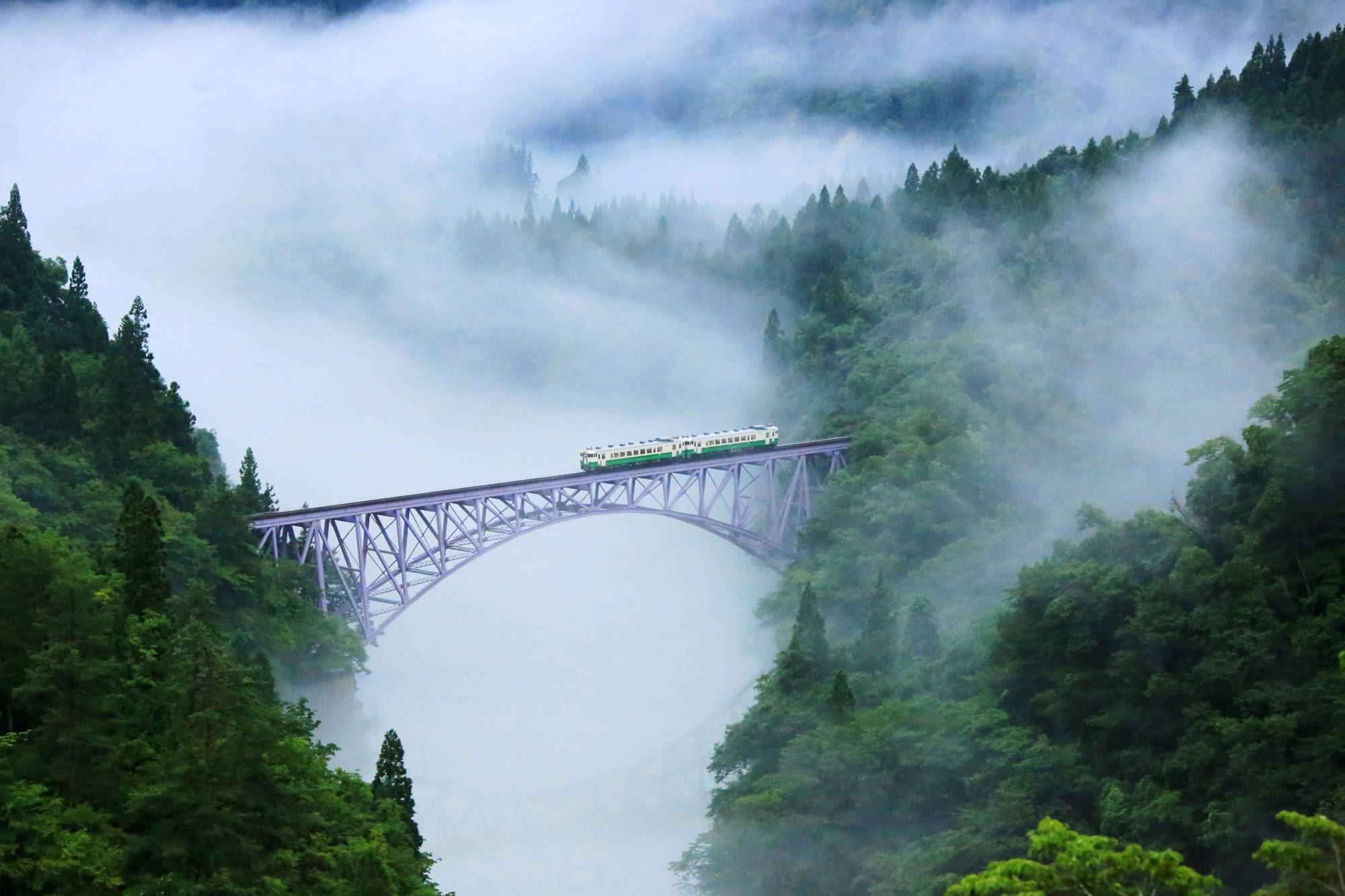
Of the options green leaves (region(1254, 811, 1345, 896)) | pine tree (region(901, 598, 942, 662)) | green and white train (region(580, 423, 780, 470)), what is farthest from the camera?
green and white train (region(580, 423, 780, 470))

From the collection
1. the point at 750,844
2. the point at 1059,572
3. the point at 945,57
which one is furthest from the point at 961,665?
the point at 945,57

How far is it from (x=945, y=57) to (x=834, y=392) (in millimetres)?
88729

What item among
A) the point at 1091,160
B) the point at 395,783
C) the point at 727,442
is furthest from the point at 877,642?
the point at 1091,160

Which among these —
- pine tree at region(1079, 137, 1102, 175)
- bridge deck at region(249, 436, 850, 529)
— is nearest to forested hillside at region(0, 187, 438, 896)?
bridge deck at region(249, 436, 850, 529)

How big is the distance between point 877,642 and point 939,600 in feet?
18.6

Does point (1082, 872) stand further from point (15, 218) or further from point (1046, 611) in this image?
point (15, 218)

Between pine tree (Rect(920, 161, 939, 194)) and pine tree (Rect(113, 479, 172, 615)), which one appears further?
pine tree (Rect(920, 161, 939, 194))

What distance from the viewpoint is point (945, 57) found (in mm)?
173625

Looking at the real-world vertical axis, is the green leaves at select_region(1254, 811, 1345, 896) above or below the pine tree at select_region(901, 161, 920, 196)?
below

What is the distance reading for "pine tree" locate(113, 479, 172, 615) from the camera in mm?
45281

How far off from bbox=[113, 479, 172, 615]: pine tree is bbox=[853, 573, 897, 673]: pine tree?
26.0 meters

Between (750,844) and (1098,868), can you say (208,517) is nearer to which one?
(750,844)

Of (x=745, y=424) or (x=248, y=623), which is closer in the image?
(x=248, y=623)

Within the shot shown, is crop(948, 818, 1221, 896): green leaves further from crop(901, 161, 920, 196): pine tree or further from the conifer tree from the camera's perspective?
crop(901, 161, 920, 196): pine tree
